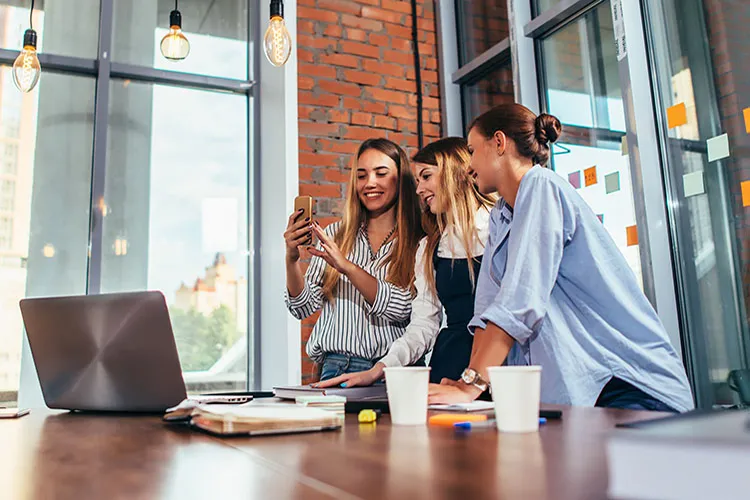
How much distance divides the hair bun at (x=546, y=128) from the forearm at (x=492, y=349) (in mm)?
551

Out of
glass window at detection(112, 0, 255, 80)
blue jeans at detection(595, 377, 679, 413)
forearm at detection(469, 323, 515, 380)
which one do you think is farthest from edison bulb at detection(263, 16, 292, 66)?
glass window at detection(112, 0, 255, 80)

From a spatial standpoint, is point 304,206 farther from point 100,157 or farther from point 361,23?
point 361,23

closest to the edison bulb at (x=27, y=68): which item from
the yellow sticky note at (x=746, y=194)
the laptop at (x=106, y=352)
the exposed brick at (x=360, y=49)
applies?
the laptop at (x=106, y=352)

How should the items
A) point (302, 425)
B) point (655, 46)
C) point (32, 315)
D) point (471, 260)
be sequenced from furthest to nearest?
point (655, 46) < point (471, 260) < point (32, 315) < point (302, 425)

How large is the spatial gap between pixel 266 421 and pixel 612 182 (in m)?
2.32

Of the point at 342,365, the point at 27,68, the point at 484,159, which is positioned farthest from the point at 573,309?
the point at 27,68

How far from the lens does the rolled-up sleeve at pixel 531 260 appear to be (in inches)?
50.4

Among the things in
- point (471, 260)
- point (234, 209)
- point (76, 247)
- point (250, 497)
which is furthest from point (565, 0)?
point (250, 497)

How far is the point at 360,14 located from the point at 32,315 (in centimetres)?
294

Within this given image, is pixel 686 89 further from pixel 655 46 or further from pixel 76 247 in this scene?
pixel 76 247

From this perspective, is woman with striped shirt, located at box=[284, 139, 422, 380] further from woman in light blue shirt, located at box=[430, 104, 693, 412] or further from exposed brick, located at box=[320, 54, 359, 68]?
exposed brick, located at box=[320, 54, 359, 68]

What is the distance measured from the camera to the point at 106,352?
1273 millimetres

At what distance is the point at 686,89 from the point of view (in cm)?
248

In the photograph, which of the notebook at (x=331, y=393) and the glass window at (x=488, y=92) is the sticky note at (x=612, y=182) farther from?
the notebook at (x=331, y=393)
